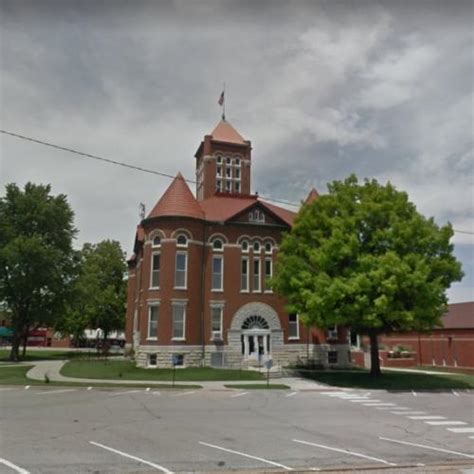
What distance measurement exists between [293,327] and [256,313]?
323 centimetres

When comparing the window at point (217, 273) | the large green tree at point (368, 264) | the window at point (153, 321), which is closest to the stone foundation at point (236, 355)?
the window at point (153, 321)

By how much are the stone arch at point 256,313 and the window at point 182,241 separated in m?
6.21

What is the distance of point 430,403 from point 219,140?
3314cm

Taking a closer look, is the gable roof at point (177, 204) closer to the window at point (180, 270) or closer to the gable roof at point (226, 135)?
the window at point (180, 270)

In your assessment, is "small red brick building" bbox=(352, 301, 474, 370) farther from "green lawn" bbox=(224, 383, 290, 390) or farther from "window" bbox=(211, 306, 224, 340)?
"green lawn" bbox=(224, 383, 290, 390)

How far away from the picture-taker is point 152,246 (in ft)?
114

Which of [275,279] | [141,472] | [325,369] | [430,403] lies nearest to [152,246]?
[275,279]

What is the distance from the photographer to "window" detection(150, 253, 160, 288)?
34162mm

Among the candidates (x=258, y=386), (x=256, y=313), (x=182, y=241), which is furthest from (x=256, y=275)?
(x=258, y=386)

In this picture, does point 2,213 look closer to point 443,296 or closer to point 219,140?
point 219,140

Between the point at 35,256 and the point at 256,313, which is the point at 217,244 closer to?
the point at 256,313

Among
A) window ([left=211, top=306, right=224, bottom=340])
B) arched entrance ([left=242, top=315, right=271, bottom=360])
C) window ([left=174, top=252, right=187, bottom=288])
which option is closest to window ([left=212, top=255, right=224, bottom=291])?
window ([left=211, top=306, right=224, bottom=340])

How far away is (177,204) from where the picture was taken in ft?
115

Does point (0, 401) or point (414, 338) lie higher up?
point (414, 338)
